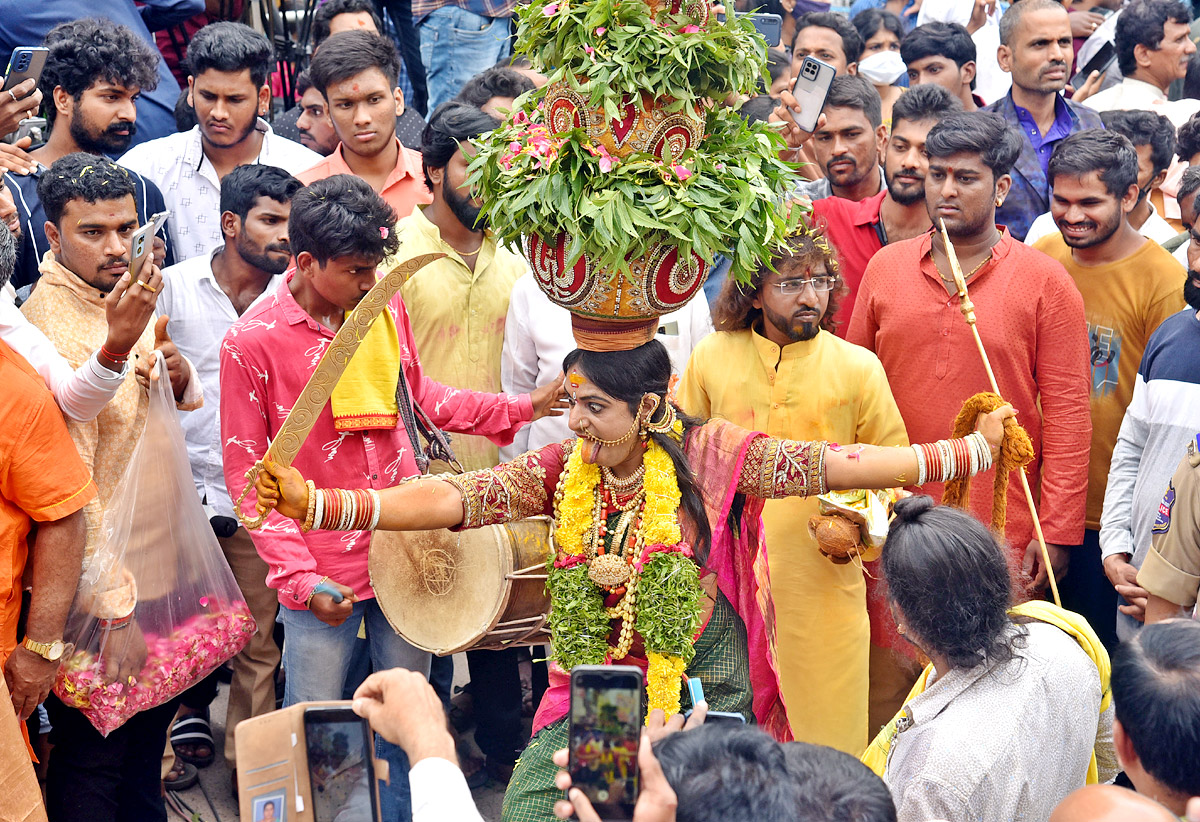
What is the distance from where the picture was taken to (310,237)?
4297 mm

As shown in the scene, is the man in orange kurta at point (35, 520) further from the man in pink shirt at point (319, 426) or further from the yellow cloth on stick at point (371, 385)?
the yellow cloth on stick at point (371, 385)

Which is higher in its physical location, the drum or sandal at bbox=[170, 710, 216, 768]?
the drum

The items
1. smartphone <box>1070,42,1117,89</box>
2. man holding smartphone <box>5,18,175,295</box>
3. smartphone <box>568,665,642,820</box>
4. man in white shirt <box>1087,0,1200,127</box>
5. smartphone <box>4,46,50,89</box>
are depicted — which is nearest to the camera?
smartphone <box>568,665,642,820</box>

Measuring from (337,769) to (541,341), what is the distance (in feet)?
10.2

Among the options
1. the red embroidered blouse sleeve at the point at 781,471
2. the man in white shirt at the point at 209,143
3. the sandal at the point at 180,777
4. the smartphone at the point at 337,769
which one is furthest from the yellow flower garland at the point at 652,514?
the man in white shirt at the point at 209,143

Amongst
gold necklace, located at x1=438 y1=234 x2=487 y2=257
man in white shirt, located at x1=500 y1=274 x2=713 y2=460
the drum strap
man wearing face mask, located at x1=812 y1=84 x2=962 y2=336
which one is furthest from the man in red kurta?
the drum strap

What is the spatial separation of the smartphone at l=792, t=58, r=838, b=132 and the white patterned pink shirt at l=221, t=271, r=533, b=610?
8.81ft

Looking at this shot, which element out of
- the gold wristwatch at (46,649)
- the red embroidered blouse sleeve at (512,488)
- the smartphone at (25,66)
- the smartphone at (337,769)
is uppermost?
the smartphone at (25,66)

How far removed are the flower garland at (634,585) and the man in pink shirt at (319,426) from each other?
0.90 m

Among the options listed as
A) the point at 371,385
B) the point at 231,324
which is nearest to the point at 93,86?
the point at 231,324

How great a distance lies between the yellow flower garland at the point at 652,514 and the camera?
3684mm

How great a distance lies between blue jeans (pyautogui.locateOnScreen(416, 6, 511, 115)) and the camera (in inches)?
334

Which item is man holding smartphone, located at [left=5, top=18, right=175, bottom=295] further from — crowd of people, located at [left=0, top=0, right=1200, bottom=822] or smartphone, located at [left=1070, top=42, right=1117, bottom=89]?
smartphone, located at [left=1070, top=42, right=1117, bottom=89]

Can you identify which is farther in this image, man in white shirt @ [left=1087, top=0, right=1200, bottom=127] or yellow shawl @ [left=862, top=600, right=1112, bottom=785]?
man in white shirt @ [left=1087, top=0, right=1200, bottom=127]
